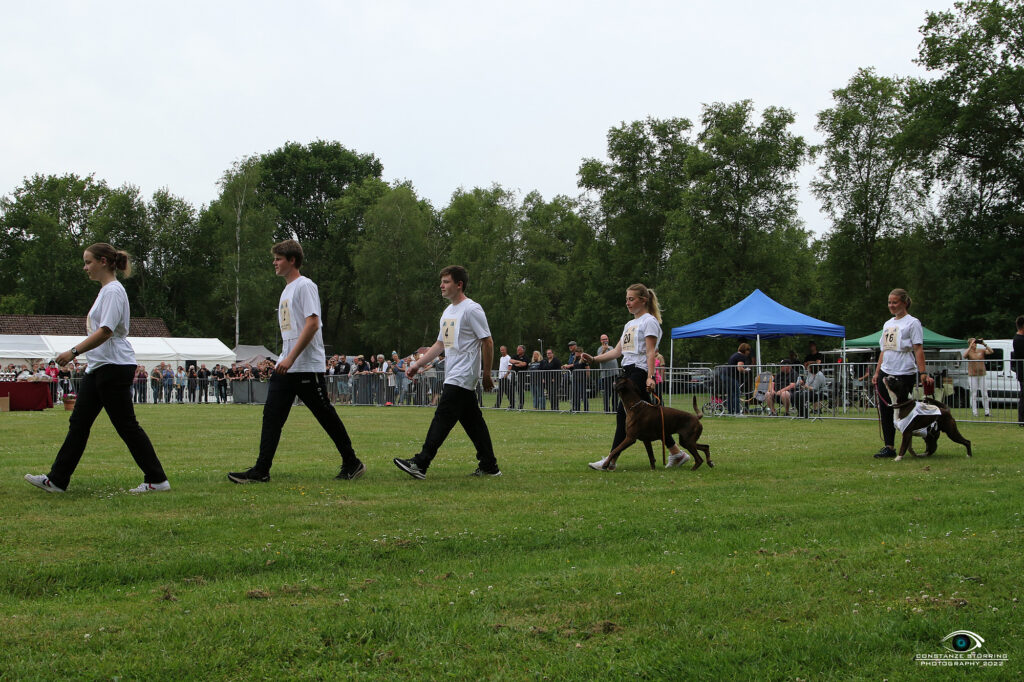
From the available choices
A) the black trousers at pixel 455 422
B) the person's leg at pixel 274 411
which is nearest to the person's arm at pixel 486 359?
the black trousers at pixel 455 422

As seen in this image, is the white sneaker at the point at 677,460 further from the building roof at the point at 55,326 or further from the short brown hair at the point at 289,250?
the building roof at the point at 55,326

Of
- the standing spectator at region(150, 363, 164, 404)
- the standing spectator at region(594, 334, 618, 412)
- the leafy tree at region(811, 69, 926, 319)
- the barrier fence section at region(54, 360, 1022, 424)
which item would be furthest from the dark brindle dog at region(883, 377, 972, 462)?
the leafy tree at region(811, 69, 926, 319)

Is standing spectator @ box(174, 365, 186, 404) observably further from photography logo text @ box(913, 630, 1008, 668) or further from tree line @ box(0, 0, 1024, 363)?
photography logo text @ box(913, 630, 1008, 668)

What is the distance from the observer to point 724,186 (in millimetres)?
49688

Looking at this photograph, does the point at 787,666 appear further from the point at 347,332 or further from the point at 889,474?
the point at 347,332

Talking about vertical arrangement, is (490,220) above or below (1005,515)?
above

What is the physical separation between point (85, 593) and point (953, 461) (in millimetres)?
8770

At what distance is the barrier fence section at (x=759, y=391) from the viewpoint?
61.2 feet

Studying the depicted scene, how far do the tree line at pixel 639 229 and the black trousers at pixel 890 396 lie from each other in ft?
110

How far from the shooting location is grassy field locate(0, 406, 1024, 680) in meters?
3.21

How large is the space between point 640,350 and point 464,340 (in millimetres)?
1965

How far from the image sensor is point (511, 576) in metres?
4.38

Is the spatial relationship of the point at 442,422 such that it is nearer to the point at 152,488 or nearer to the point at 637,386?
the point at 637,386

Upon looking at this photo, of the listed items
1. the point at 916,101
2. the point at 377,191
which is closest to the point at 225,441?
the point at 916,101
